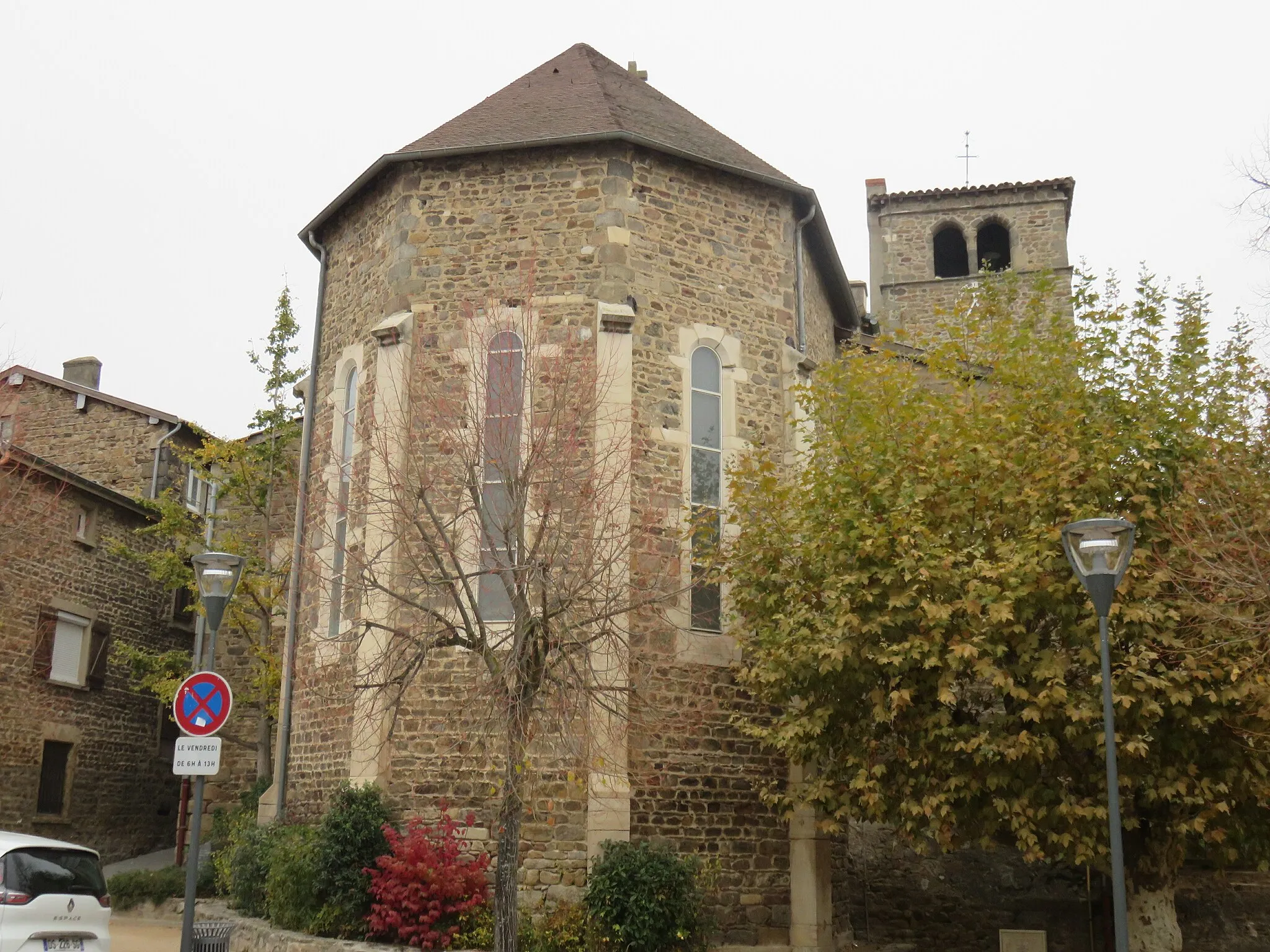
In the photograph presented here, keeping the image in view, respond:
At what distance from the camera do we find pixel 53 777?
22625mm

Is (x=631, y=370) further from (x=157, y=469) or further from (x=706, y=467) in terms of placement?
(x=157, y=469)

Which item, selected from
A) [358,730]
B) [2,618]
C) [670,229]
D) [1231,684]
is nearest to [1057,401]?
[1231,684]

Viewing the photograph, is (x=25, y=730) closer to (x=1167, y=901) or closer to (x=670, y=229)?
(x=670, y=229)

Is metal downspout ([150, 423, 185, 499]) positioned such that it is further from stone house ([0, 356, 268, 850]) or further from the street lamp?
the street lamp

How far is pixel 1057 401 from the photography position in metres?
12.7

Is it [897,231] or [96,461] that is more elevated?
[897,231]

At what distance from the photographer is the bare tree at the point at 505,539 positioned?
11.1m

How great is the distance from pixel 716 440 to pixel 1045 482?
182 inches

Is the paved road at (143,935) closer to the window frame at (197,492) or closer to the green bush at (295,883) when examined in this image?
the green bush at (295,883)

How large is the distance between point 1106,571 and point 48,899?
29.3ft

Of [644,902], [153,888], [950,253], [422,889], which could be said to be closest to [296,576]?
[422,889]

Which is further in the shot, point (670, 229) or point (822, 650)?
point (670, 229)

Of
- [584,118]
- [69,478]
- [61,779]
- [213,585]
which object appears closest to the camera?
[213,585]

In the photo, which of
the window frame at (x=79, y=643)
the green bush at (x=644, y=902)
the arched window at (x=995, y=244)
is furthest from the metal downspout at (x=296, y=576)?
the arched window at (x=995, y=244)
